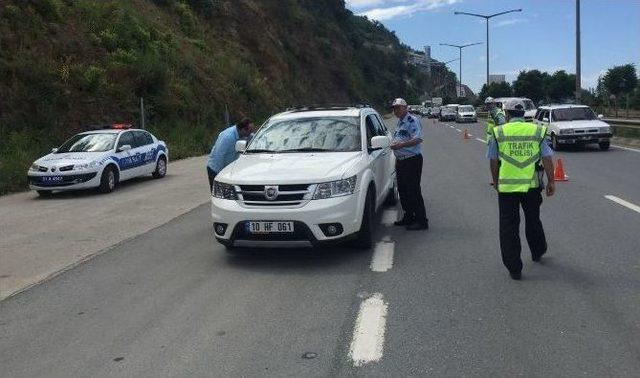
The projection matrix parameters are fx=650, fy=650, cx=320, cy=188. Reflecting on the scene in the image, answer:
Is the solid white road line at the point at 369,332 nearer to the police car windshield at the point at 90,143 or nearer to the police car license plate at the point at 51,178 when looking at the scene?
the police car license plate at the point at 51,178

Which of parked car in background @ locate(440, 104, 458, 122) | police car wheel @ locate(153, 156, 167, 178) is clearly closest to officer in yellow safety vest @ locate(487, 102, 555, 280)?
police car wheel @ locate(153, 156, 167, 178)

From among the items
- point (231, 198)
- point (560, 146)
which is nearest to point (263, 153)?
point (231, 198)

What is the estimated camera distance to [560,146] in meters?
21.2

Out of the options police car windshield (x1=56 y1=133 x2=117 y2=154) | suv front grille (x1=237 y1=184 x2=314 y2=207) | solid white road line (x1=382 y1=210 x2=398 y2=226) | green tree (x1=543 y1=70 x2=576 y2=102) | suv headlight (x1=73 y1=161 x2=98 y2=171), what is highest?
green tree (x1=543 y1=70 x2=576 y2=102)

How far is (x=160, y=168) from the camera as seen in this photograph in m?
17.1

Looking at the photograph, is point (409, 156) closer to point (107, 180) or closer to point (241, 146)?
point (241, 146)

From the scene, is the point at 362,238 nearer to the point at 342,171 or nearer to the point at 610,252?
the point at 342,171

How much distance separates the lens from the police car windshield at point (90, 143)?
1478cm

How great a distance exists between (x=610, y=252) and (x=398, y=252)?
89.3 inches

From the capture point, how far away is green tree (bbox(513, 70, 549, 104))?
68688mm

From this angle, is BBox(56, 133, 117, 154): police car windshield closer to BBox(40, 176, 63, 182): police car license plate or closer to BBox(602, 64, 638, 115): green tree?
BBox(40, 176, 63, 182): police car license plate

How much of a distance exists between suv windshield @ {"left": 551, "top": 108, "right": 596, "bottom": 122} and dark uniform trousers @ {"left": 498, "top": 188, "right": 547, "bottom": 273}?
1622cm

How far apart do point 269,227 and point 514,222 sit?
241 cm

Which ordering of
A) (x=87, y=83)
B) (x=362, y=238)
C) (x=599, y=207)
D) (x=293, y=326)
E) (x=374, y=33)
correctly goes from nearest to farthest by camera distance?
(x=293, y=326) → (x=362, y=238) → (x=599, y=207) → (x=87, y=83) → (x=374, y=33)
